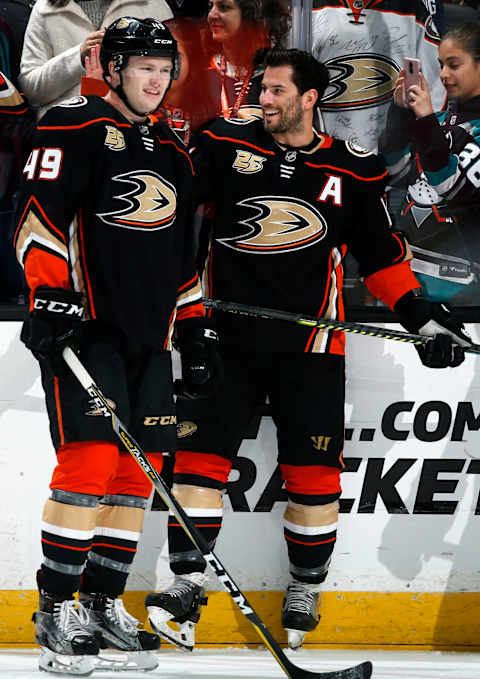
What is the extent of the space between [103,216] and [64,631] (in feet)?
3.32

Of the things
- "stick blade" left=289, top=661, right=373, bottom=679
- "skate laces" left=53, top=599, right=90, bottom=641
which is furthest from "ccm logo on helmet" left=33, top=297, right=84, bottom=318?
"stick blade" left=289, top=661, right=373, bottom=679

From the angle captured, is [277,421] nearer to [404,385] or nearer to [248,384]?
[248,384]

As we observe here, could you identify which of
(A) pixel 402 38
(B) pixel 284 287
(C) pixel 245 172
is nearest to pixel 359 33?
(A) pixel 402 38

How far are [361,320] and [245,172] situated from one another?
1.95 ft

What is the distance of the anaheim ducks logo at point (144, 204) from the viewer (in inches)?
87.8

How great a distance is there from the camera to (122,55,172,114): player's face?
88.3 inches

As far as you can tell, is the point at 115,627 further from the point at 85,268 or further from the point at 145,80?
the point at 145,80

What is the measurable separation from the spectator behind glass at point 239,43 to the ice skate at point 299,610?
1425 millimetres

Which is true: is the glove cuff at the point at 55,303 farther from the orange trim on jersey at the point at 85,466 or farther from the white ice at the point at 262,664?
the white ice at the point at 262,664

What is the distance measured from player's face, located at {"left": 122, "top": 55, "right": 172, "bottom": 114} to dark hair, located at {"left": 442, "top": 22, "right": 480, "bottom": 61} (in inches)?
40.2

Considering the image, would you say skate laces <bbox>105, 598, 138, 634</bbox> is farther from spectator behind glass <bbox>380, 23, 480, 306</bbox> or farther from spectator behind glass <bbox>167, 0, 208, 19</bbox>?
spectator behind glass <bbox>167, 0, 208, 19</bbox>

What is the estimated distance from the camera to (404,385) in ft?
9.18

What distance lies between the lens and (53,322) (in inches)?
84.0

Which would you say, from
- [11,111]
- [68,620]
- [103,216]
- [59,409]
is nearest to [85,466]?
[59,409]
